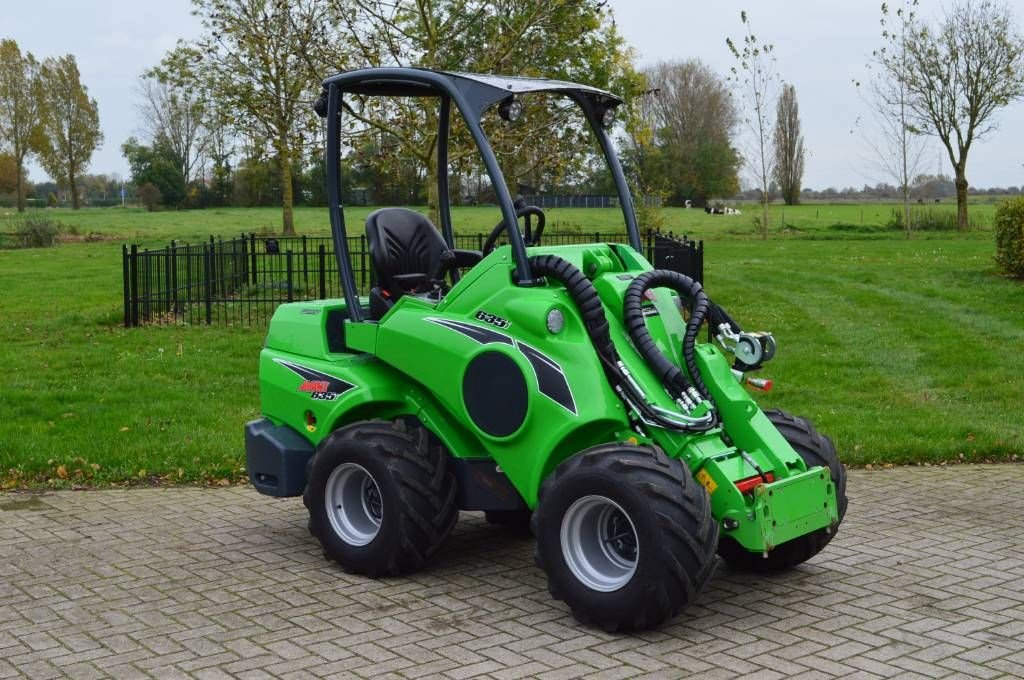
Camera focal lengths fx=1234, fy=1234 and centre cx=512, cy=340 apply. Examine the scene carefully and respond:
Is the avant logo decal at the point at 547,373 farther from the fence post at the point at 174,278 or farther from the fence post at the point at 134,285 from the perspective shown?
the fence post at the point at 174,278

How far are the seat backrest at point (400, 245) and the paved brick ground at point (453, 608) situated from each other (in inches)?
65.0

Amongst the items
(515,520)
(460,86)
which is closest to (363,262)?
(515,520)

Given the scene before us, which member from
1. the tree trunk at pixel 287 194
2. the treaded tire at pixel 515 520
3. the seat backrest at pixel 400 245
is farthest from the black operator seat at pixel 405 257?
the tree trunk at pixel 287 194

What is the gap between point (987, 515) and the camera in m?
7.92

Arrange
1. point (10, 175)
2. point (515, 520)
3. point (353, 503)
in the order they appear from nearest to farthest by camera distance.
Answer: point (353, 503), point (515, 520), point (10, 175)

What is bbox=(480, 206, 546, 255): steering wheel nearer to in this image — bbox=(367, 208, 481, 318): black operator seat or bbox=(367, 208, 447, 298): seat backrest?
bbox=(367, 208, 481, 318): black operator seat

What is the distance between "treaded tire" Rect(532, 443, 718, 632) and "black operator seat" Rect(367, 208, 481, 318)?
1.83 meters

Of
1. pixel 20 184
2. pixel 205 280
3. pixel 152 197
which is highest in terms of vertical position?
pixel 20 184

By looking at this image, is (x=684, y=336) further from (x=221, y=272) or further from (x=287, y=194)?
(x=287, y=194)

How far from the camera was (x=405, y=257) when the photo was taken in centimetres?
748

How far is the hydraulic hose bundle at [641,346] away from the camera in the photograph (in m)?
5.97

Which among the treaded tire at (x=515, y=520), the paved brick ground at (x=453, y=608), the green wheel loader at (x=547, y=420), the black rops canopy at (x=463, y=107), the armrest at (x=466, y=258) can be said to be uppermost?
the black rops canopy at (x=463, y=107)

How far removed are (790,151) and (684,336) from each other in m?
66.7

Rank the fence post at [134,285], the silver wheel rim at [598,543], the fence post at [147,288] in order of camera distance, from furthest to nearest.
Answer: the fence post at [147,288]
the fence post at [134,285]
the silver wheel rim at [598,543]
